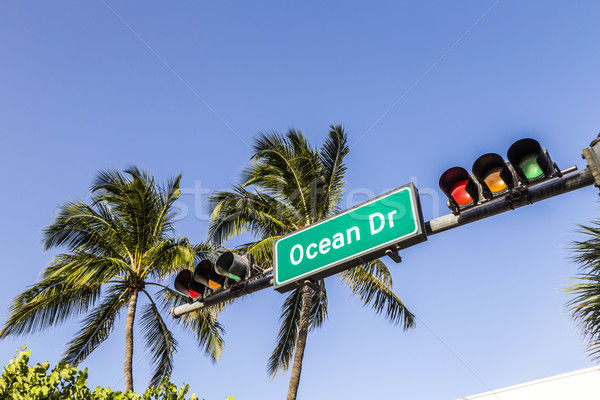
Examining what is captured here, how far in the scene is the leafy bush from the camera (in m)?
5.95

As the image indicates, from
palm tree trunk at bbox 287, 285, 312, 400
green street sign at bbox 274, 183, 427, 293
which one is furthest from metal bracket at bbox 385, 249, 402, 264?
palm tree trunk at bbox 287, 285, 312, 400

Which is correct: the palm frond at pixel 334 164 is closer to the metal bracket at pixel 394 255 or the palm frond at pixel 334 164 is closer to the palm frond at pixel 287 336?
the palm frond at pixel 287 336

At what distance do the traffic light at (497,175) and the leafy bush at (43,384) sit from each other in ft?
17.1

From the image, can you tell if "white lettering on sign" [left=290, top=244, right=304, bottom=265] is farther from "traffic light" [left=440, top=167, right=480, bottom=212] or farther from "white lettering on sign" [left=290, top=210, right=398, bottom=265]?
"traffic light" [left=440, top=167, right=480, bottom=212]

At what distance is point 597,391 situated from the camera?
→ 1644cm

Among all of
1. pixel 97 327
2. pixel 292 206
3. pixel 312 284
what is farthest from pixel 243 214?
pixel 312 284

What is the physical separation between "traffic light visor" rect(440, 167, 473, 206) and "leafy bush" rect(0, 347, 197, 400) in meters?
5.18

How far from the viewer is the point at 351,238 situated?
4.37 m

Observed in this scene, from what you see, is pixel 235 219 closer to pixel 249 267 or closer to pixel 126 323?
pixel 126 323

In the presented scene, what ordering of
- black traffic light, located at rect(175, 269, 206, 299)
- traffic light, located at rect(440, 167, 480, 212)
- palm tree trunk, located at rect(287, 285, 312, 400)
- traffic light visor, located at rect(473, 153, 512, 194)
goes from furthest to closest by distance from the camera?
palm tree trunk, located at rect(287, 285, 312, 400) → black traffic light, located at rect(175, 269, 206, 299) → traffic light, located at rect(440, 167, 480, 212) → traffic light visor, located at rect(473, 153, 512, 194)

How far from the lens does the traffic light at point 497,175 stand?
365 cm

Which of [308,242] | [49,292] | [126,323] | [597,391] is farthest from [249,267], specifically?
[597,391]

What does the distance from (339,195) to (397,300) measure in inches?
142

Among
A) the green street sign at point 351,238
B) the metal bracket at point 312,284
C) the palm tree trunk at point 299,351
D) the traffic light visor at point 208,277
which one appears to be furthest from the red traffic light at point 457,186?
the palm tree trunk at point 299,351
